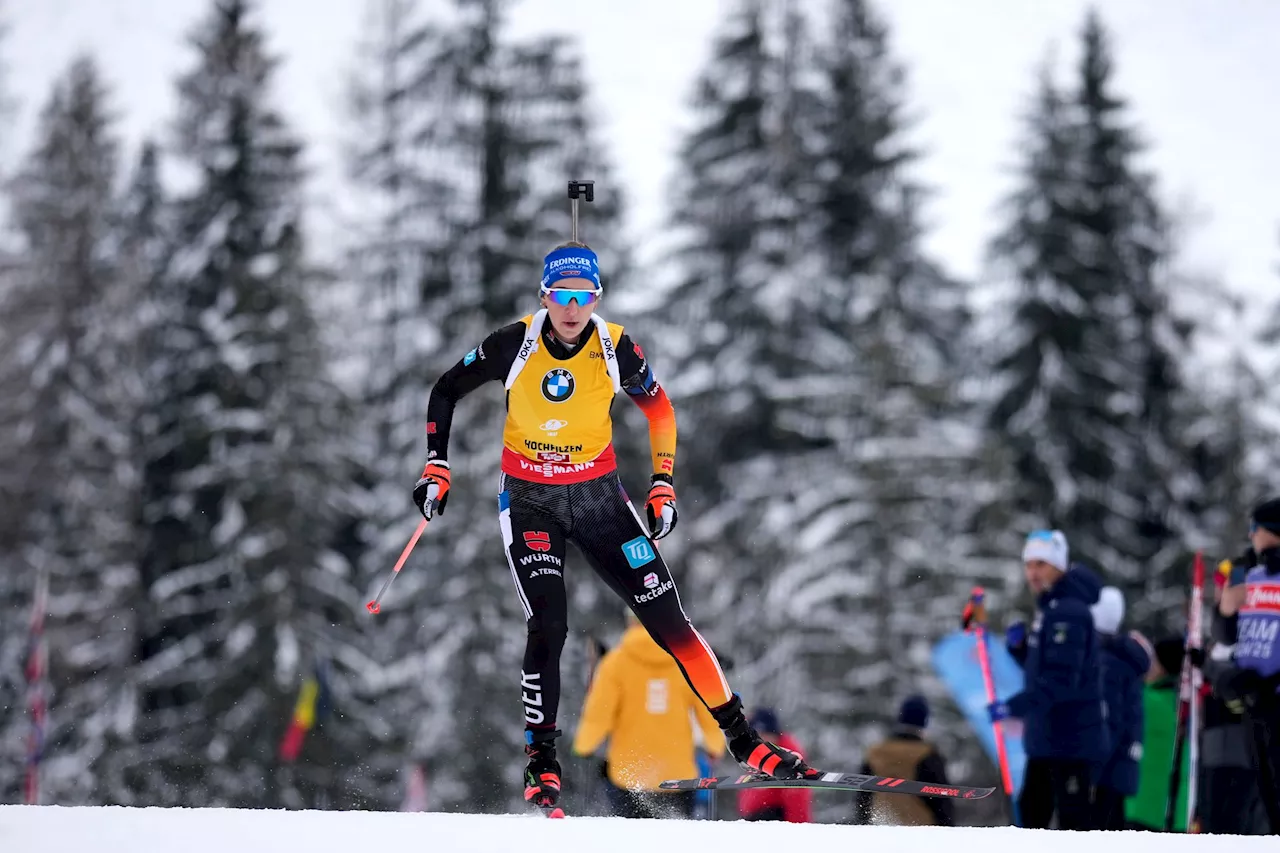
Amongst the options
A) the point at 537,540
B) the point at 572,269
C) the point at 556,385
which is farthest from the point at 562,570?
the point at 572,269

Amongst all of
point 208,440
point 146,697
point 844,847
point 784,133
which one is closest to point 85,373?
point 208,440

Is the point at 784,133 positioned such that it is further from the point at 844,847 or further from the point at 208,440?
the point at 844,847

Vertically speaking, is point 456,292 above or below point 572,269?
above

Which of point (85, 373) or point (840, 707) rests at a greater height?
point (85, 373)

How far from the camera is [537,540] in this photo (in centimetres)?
701

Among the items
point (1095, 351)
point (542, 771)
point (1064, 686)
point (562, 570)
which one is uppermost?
point (1095, 351)

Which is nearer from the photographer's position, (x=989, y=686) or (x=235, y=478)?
(x=989, y=686)

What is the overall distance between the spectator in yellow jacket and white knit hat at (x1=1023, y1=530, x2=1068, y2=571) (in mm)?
2145

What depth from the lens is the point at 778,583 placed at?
2416cm

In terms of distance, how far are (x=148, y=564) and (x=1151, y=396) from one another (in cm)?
1877

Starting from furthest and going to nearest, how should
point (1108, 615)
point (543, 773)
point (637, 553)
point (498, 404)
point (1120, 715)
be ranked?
1. point (498, 404)
2. point (1108, 615)
3. point (1120, 715)
4. point (637, 553)
5. point (543, 773)

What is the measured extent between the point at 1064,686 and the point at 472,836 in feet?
13.6

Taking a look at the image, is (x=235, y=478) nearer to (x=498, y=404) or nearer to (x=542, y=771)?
(x=498, y=404)

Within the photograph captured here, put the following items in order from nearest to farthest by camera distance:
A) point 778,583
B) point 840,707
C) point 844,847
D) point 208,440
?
point 844,847 < point 840,707 < point 778,583 < point 208,440
